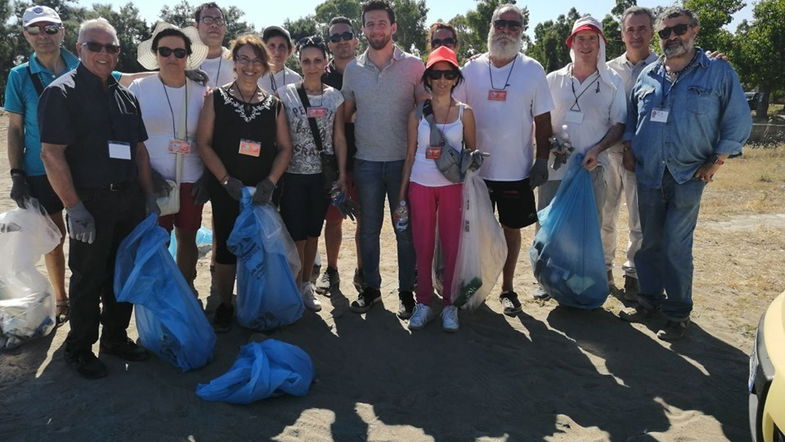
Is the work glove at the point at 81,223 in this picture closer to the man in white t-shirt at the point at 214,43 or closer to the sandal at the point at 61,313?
the sandal at the point at 61,313

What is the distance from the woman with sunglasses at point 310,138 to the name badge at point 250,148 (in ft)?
0.98

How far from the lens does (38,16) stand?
373 cm

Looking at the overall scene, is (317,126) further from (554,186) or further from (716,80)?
(716,80)

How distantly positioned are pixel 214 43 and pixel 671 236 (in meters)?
3.80

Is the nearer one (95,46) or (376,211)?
(95,46)

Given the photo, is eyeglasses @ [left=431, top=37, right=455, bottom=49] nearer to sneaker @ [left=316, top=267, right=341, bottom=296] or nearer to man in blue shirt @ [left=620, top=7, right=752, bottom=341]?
man in blue shirt @ [left=620, top=7, right=752, bottom=341]

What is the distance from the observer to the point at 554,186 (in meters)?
4.40

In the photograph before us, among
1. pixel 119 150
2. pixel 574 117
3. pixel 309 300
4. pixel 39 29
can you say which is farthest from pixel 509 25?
pixel 39 29

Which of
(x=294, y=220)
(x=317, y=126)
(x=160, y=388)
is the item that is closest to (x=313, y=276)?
(x=294, y=220)

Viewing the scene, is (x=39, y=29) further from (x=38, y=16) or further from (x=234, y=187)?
(x=234, y=187)

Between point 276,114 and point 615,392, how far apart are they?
267 cm

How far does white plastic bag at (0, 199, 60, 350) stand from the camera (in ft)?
11.8

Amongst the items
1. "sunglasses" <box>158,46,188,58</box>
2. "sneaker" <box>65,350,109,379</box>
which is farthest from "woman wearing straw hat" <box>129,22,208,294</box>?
"sneaker" <box>65,350,109,379</box>

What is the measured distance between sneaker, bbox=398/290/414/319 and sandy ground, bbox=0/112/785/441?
0.08 metres
